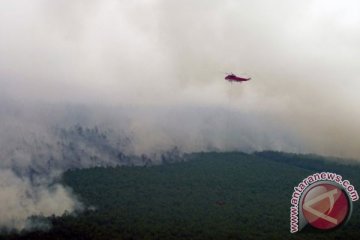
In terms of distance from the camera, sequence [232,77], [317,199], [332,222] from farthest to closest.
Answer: [332,222] → [317,199] → [232,77]

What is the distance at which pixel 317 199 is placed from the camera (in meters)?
170

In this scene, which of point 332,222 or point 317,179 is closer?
point 317,179

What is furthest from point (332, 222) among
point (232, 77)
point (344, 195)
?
point (232, 77)

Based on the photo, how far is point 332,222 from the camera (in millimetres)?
184125

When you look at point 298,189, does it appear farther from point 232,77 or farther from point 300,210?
point 232,77

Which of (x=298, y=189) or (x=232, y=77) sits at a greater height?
(x=232, y=77)

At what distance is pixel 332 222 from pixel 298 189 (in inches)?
839

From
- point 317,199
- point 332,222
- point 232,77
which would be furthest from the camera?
point 332,222

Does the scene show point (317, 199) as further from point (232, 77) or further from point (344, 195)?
point (232, 77)

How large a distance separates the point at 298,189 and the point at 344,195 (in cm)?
1601

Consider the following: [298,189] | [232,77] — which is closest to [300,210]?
[298,189]

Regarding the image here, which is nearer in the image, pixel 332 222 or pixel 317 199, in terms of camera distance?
pixel 317 199

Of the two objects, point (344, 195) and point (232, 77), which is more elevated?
point (232, 77)

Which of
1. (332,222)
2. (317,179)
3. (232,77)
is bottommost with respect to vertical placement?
(332,222)
